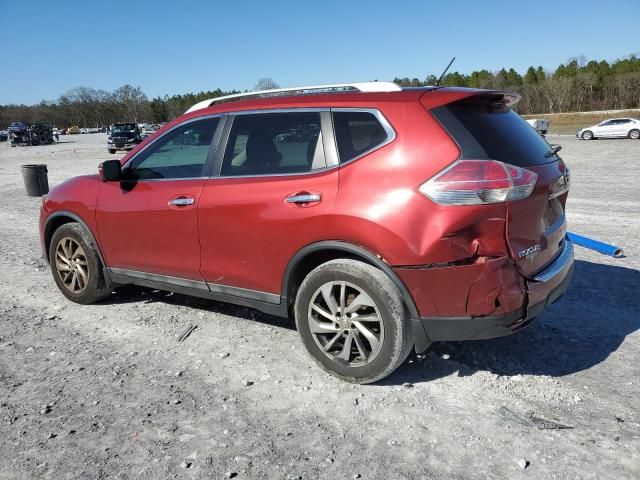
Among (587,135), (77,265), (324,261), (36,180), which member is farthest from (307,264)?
(587,135)

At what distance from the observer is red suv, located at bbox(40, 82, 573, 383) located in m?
2.88

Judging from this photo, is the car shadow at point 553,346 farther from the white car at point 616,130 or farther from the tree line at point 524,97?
the tree line at point 524,97

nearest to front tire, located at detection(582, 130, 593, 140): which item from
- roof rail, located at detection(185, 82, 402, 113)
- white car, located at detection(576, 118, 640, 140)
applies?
white car, located at detection(576, 118, 640, 140)

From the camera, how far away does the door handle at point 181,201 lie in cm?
388

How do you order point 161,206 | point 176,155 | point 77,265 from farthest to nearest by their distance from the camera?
point 77,265
point 176,155
point 161,206

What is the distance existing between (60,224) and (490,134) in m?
4.14

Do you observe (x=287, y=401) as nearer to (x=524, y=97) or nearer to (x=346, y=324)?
(x=346, y=324)

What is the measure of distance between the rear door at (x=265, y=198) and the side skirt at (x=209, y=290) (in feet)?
0.07

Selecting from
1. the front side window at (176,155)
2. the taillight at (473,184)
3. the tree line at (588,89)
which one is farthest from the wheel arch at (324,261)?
the tree line at (588,89)

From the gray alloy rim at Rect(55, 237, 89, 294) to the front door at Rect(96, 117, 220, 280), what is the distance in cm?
40

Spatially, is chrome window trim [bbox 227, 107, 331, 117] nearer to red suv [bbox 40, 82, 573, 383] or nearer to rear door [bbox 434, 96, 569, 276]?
red suv [bbox 40, 82, 573, 383]

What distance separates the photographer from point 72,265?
4941 mm

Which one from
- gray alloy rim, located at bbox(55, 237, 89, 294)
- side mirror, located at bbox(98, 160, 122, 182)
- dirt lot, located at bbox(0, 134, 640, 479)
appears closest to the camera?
dirt lot, located at bbox(0, 134, 640, 479)

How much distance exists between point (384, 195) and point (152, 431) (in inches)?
74.5
